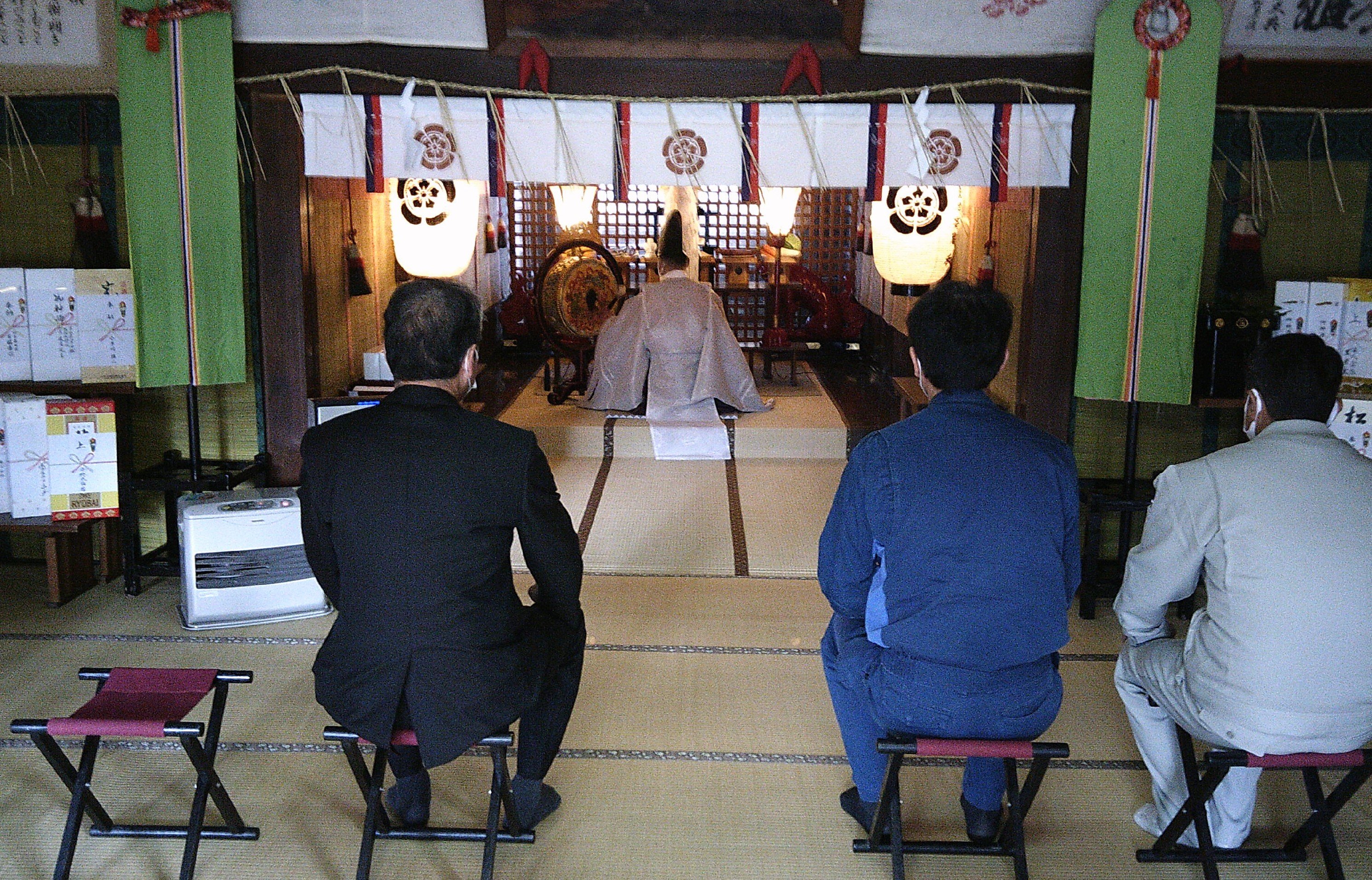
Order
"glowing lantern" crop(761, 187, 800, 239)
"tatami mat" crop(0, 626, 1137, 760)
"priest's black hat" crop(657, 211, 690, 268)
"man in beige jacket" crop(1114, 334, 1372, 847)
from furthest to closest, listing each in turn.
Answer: "glowing lantern" crop(761, 187, 800, 239) < "priest's black hat" crop(657, 211, 690, 268) < "tatami mat" crop(0, 626, 1137, 760) < "man in beige jacket" crop(1114, 334, 1372, 847)

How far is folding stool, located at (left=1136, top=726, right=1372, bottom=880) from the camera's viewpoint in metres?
2.45

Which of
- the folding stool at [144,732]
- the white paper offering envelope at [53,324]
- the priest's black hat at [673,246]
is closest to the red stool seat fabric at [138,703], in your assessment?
the folding stool at [144,732]

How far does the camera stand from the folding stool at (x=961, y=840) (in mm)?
2426

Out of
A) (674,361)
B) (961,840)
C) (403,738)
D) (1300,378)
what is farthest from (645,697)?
(674,361)

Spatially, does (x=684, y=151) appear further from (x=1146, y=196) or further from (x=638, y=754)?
(x=638, y=754)

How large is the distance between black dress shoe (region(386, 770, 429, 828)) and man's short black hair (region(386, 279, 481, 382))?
3.45ft

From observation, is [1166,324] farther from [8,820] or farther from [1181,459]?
[8,820]

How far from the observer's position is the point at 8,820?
2.95 meters

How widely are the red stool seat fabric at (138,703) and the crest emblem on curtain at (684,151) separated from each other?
2.62 metres

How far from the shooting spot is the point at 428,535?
243 cm

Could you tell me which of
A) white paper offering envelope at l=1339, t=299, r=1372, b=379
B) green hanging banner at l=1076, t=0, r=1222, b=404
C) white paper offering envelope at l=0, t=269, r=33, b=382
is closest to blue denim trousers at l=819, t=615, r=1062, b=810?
green hanging banner at l=1076, t=0, r=1222, b=404

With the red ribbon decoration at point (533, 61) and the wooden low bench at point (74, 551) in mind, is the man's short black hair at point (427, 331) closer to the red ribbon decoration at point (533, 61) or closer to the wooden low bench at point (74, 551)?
the red ribbon decoration at point (533, 61)

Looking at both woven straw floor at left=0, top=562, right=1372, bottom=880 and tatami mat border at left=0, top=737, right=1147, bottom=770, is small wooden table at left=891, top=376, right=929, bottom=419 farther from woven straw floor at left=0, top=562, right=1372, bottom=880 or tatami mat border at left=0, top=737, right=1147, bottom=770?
tatami mat border at left=0, top=737, right=1147, bottom=770

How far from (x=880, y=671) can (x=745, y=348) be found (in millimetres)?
6586
